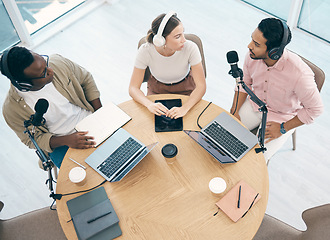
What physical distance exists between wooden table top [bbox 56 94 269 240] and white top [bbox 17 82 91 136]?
31 centimetres

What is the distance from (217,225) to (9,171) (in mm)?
1977

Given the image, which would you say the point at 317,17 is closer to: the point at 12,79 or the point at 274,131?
the point at 274,131

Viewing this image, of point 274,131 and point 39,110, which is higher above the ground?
point 39,110

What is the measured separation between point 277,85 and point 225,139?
503mm

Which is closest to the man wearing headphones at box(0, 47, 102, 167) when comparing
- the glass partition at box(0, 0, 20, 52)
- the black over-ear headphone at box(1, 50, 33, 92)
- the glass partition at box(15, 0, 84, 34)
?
the black over-ear headphone at box(1, 50, 33, 92)

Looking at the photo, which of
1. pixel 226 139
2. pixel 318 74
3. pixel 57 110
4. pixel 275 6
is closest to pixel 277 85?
pixel 318 74

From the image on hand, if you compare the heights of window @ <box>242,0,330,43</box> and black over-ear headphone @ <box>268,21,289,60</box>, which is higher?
→ black over-ear headphone @ <box>268,21,289,60</box>

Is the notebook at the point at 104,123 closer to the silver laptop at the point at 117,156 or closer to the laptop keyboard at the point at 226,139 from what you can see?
the silver laptop at the point at 117,156

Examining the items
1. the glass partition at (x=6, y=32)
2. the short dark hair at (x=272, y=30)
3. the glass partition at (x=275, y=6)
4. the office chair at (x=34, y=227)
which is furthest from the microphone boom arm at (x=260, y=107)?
the glass partition at (x=6, y=32)

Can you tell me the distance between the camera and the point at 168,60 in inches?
94.3

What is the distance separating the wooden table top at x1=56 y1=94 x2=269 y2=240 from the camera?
1.79 metres

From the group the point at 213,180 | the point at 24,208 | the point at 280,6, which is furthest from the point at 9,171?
the point at 280,6

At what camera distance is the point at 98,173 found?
6.59ft

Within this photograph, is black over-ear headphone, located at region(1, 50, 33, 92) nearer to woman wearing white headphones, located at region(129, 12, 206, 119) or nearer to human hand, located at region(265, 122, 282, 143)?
woman wearing white headphones, located at region(129, 12, 206, 119)
